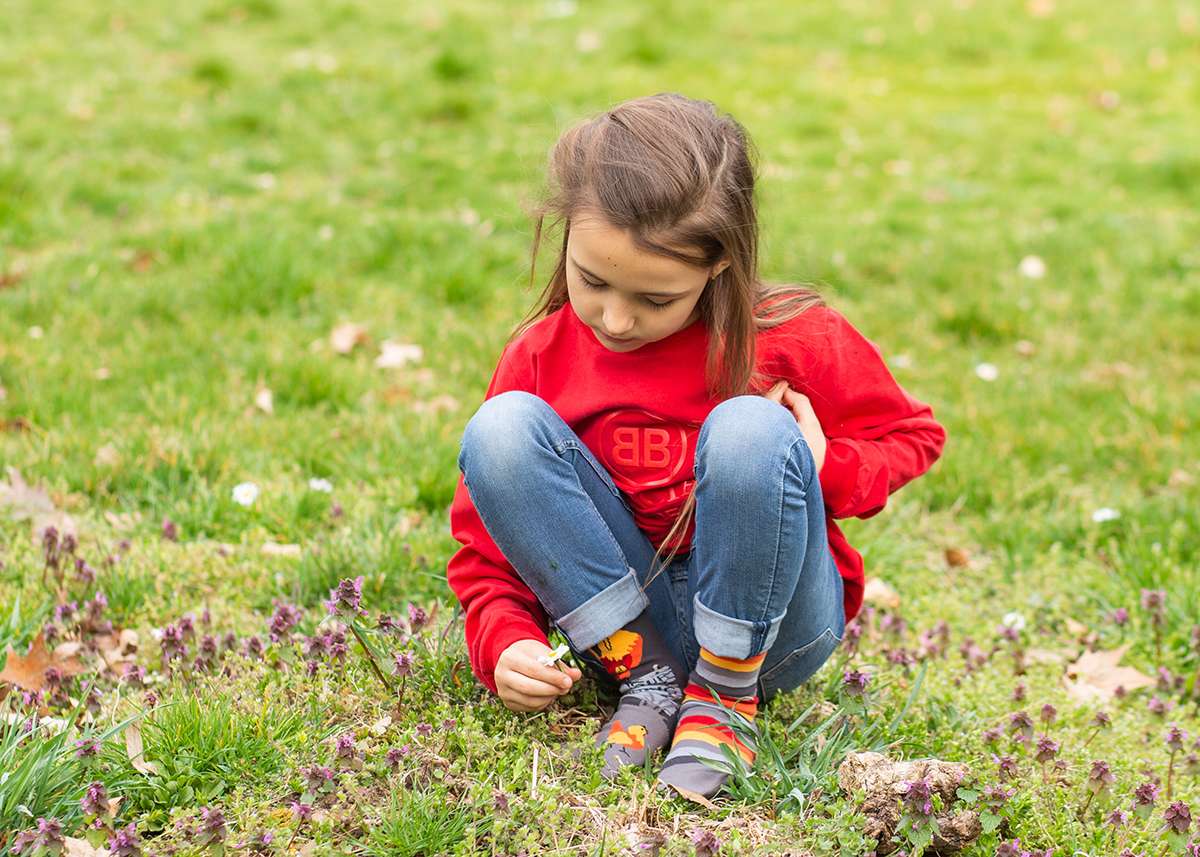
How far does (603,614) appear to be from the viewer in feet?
7.95

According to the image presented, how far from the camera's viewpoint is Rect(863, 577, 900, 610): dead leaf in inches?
129

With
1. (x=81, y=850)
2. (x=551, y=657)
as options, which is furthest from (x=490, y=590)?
(x=81, y=850)

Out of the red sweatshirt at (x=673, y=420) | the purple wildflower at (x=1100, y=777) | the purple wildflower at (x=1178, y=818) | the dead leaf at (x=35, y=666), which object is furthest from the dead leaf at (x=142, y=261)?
the purple wildflower at (x=1178, y=818)

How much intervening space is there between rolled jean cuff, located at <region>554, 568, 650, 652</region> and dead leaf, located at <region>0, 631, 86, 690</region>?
1053mm

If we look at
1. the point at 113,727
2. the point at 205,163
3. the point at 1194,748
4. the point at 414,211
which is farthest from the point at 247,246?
the point at 1194,748

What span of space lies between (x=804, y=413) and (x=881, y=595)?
103cm

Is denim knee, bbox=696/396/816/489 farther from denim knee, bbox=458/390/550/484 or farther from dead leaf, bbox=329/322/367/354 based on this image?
dead leaf, bbox=329/322/367/354

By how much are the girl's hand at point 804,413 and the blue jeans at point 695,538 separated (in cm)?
12

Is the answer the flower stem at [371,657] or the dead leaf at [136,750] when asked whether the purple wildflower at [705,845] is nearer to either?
the flower stem at [371,657]

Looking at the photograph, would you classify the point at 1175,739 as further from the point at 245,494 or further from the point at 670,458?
the point at 245,494

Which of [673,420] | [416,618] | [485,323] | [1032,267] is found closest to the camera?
[673,420]

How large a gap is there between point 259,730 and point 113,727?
0.81 feet

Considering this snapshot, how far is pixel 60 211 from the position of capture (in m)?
5.41

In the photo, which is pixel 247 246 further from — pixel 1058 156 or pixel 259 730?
pixel 1058 156
